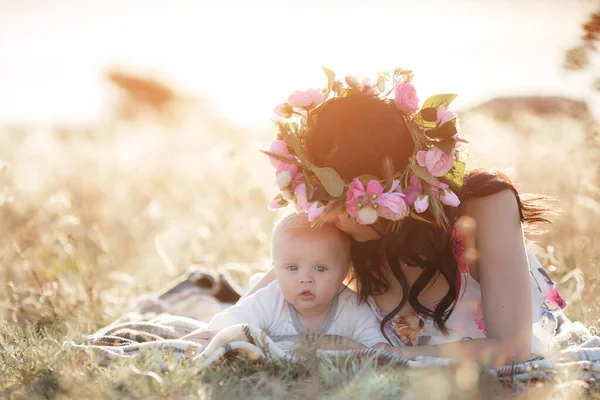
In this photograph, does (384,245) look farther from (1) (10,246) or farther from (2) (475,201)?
(1) (10,246)

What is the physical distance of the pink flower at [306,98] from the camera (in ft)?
10.8

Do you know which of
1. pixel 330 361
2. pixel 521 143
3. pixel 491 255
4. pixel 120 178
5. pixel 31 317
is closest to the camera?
pixel 330 361

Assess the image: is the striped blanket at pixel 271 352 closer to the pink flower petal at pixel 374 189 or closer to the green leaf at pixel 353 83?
the pink flower petal at pixel 374 189

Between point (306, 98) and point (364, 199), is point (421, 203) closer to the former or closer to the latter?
point (364, 199)

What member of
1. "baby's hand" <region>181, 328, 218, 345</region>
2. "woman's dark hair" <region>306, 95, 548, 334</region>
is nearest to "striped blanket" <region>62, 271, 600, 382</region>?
"baby's hand" <region>181, 328, 218, 345</region>

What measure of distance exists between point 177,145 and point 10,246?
15.8ft

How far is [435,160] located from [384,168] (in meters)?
0.22

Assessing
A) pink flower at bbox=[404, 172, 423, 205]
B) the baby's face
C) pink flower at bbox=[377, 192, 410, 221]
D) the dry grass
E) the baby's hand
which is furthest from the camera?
the baby's hand

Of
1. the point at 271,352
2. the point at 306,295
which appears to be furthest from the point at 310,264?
the point at 271,352

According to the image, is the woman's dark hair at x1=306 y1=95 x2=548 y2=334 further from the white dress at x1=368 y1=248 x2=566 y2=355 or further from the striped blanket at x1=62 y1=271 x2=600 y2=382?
the striped blanket at x1=62 y1=271 x2=600 y2=382

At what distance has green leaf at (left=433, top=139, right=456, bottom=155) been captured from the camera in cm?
319

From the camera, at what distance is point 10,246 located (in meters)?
5.28

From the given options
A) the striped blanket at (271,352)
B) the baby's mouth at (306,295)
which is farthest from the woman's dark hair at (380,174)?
the striped blanket at (271,352)

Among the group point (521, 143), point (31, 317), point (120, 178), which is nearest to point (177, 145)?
point (120, 178)
